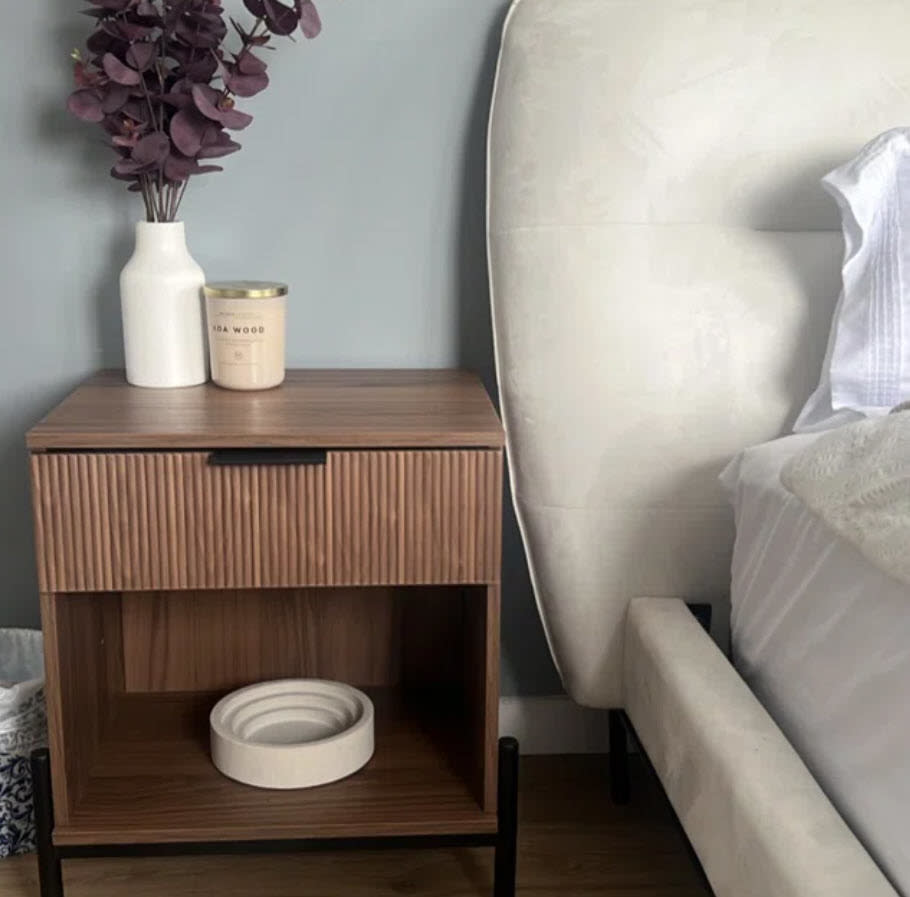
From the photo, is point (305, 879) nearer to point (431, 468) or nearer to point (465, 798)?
point (465, 798)

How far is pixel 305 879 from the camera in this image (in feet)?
4.80

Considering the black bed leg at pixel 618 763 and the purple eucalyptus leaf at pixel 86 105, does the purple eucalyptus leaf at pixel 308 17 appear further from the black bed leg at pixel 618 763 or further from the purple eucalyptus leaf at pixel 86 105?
the black bed leg at pixel 618 763

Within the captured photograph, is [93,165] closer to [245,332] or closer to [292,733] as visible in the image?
[245,332]

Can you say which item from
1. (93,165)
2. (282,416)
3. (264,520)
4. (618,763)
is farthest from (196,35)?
(618,763)

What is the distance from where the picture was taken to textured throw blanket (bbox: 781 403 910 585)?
0.94 meters

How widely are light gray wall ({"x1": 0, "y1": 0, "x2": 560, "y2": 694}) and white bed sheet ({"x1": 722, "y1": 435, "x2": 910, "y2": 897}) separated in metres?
0.48

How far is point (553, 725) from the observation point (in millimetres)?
1721

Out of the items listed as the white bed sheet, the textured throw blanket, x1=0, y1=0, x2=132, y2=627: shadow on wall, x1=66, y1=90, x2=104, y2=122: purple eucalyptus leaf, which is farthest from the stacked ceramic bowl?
x1=66, y1=90, x2=104, y2=122: purple eucalyptus leaf

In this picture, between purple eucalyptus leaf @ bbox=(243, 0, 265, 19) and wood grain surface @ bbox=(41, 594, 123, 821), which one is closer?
wood grain surface @ bbox=(41, 594, 123, 821)

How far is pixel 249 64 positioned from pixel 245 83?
2cm

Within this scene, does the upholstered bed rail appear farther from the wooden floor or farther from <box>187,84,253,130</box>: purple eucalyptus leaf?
<box>187,84,253,130</box>: purple eucalyptus leaf

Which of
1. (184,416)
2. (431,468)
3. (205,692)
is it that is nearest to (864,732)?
(431,468)

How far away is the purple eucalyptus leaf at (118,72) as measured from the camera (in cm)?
132

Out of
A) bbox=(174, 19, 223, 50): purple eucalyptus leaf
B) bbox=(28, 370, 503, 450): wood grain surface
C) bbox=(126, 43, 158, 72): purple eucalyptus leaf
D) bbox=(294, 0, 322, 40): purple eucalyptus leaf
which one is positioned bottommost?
bbox=(28, 370, 503, 450): wood grain surface
